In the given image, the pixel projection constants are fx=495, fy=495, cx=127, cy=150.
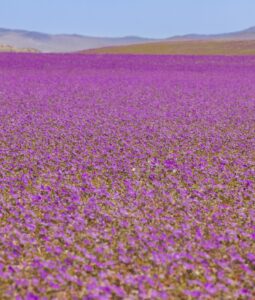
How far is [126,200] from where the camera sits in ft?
23.0

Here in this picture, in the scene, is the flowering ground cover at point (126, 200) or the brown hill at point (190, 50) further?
the brown hill at point (190, 50)

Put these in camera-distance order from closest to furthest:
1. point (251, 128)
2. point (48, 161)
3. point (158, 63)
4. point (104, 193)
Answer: point (104, 193) → point (48, 161) → point (251, 128) → point (158, 63)

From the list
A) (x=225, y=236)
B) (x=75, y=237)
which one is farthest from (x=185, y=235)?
(x=75, y=237)

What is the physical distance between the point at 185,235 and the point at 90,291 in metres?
1.70

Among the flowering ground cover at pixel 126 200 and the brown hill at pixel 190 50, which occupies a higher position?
the brown hill at pixel 190 50

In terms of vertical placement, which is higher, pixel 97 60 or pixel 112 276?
pixel 97 60

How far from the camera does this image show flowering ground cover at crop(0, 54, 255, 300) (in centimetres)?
473

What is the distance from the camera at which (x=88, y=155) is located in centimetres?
959

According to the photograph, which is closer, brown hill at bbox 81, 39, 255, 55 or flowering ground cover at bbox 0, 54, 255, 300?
flowering ground cover at bbox 0, 54, 255, 300

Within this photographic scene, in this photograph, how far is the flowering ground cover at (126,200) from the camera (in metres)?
4.73

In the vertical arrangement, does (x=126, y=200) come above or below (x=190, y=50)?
below

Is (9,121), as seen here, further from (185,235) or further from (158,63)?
(158,63)

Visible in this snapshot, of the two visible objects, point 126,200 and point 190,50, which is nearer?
point 126,200

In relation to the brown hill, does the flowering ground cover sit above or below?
below
